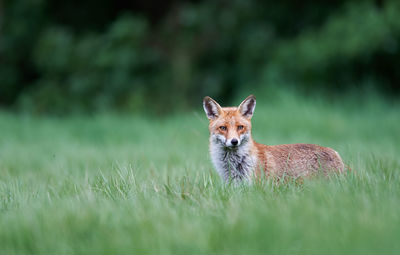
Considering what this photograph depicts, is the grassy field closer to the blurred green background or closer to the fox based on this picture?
the fox

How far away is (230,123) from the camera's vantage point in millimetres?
4738

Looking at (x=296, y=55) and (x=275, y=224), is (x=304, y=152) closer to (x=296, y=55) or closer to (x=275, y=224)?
(x=275, y=224)

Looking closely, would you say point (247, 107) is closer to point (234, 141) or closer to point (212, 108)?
point (212, 108)

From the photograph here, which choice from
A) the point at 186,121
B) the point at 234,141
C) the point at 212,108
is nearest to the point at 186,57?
the point at 186,121

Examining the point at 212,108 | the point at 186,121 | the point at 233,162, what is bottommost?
the point at 233,162

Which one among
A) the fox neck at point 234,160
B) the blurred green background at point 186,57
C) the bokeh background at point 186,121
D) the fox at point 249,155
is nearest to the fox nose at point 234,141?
the fox at point 249,155

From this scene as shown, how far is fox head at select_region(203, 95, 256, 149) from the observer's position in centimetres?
463

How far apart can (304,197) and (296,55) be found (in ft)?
31.9

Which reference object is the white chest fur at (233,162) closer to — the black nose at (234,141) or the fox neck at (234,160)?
the fox neck at (234,160)

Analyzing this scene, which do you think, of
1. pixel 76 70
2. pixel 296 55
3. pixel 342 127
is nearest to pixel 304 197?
pixel 342 127

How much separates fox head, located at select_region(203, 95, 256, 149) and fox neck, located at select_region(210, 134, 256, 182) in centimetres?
5

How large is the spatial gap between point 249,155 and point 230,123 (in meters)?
0.41

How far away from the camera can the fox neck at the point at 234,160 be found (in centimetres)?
467

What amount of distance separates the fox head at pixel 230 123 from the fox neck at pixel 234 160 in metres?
0.05
